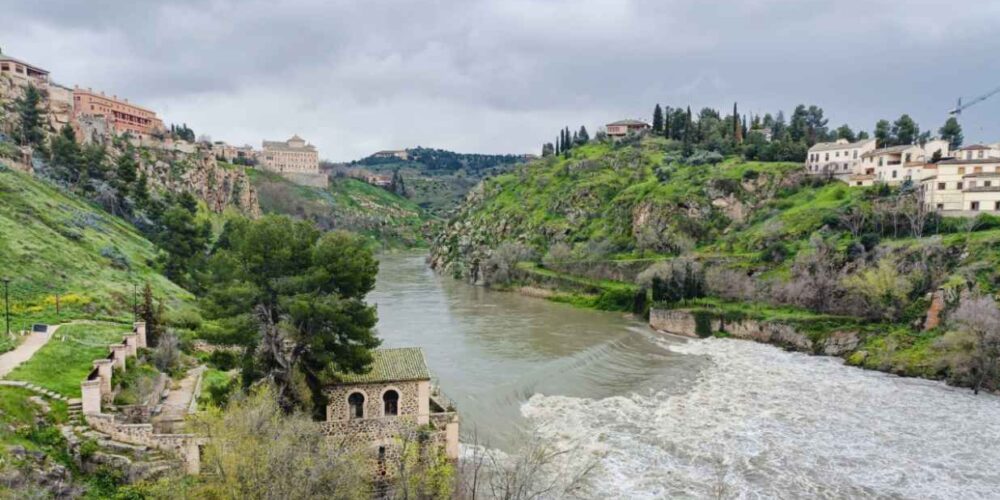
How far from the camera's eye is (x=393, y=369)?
2292cm

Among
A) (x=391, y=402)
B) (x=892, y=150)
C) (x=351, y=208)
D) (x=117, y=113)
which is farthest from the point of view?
(x=351, y=208)

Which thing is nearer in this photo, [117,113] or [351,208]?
[117,113]

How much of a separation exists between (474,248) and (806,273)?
57.0 m

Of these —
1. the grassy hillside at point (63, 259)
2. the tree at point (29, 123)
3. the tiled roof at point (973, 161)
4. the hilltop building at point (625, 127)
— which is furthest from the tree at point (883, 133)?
the tree at point (29, 123)

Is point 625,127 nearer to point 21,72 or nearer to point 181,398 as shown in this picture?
point 21,72

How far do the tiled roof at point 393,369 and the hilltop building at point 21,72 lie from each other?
277 feet

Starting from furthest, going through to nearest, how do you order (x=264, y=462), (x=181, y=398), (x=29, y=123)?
(x=29, y=123) < (x=181, y=398) < (x=264, y=462)

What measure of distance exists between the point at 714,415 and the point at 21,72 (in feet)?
320

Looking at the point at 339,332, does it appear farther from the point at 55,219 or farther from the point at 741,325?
the point at 741,325

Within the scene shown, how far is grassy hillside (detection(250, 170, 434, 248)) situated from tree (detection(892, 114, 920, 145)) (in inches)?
4253

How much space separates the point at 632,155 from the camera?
347ft

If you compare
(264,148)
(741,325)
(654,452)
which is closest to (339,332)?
(654,452)

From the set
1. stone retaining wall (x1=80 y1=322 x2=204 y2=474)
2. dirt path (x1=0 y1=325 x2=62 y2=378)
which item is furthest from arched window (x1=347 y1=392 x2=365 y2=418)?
dirt path (x1=0 y1=325 x2=62 y2=378)

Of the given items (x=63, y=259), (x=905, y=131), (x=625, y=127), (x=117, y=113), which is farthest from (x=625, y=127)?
(x=63, y=259)
